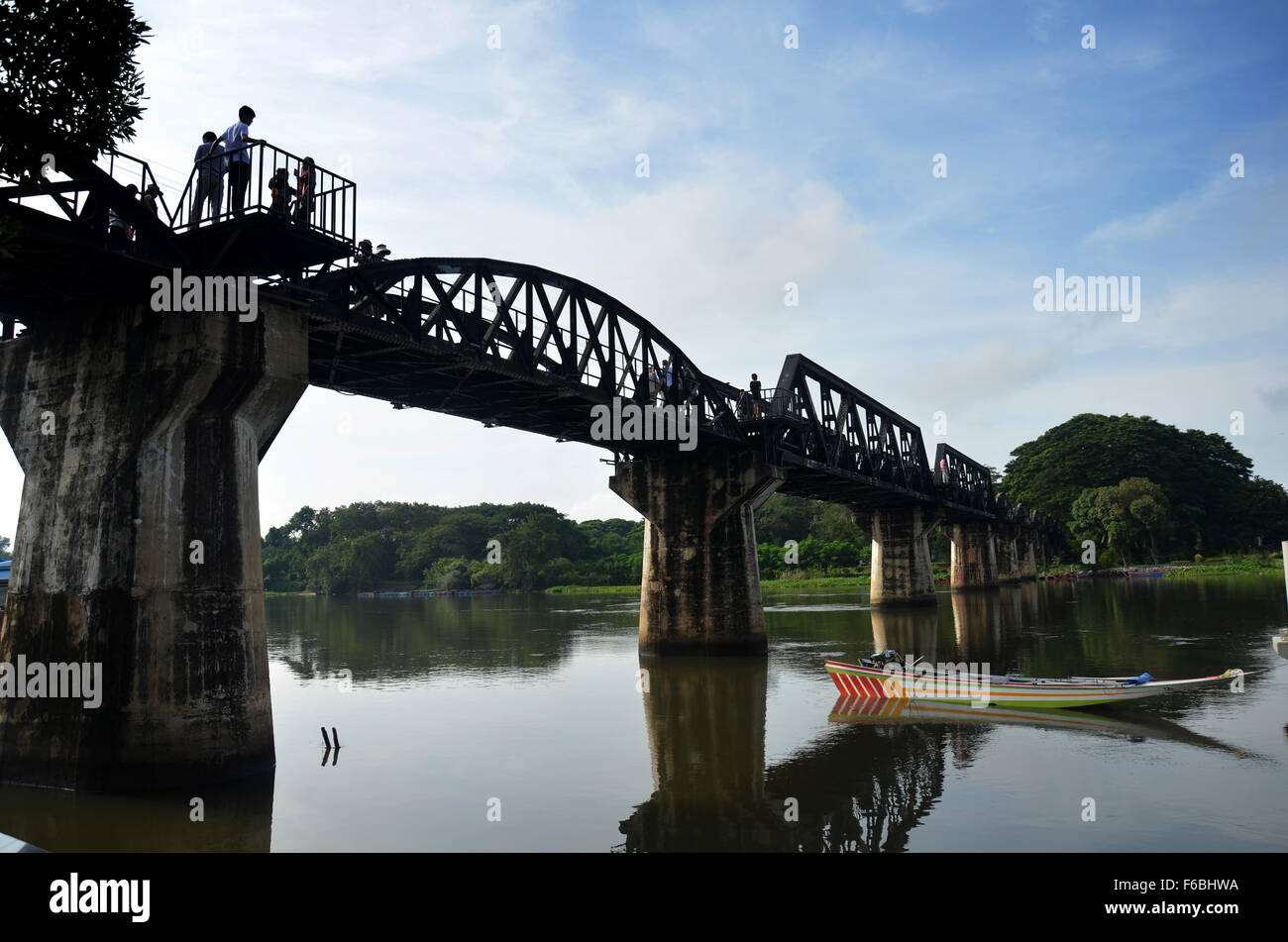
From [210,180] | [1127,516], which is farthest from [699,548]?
[1127,516]

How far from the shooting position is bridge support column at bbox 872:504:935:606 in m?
69.2

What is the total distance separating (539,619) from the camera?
7369 cm

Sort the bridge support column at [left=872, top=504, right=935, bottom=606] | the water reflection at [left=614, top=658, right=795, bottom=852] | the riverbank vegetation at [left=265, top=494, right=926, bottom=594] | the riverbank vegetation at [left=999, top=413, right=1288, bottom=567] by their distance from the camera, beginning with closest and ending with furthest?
the water reflection at [left=614, top=658, right=795, bottom=852] → the bridge support column at [left=872, top=504, right=935, bottom=606] → the riverbank vegetation at [left=999, top=413, right=1288, bottom=567] → the riverbank vegetation at [left=265, top=494, right=926, bottom=594]

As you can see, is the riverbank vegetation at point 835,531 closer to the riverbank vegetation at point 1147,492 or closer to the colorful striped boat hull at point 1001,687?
the riverbank vegetation at point 1147,492

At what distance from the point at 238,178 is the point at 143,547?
7.32 metres

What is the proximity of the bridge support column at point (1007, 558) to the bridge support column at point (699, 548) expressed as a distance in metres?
83.1

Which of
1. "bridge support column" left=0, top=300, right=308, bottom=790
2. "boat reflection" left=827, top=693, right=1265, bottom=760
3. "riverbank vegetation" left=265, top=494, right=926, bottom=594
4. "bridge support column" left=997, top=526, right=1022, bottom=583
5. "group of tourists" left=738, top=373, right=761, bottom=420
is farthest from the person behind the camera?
"riverbank vegetation" left=265, top=494, right=926, bottom=594

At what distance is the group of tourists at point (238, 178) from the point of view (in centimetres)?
1706

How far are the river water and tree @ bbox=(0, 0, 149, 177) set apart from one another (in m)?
10.1

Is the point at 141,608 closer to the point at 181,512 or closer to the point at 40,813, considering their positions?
the point at 181,512

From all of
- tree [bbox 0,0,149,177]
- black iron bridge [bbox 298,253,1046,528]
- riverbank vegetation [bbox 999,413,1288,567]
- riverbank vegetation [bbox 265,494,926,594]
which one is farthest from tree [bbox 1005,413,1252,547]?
tree [bbox 0,0,149,177]

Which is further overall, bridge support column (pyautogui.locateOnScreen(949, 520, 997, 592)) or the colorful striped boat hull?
bridge support column (pyautogui.locateOnScreen(949, 520, 997, 592))

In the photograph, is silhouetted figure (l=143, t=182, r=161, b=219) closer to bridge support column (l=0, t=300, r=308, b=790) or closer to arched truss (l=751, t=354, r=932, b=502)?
bridge support column (l=0, t=300, r=308, b=790)

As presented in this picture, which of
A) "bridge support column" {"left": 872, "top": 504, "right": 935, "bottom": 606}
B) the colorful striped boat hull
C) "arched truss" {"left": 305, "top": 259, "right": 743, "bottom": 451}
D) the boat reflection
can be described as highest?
"arched truss" {"left": 305, "top": 259, "right": 743, "bottom": 451}
